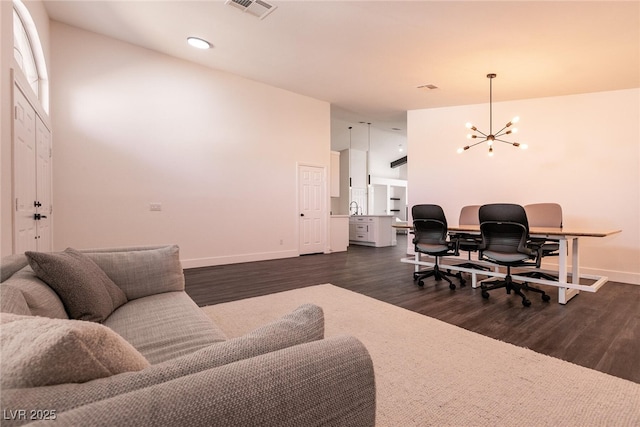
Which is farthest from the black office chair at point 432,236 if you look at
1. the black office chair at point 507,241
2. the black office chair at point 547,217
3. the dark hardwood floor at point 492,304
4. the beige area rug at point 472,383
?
the beige area rug at point 472,383

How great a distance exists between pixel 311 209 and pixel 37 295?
5.39 metres

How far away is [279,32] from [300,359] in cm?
417

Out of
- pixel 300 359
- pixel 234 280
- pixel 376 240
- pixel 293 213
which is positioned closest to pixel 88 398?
pixel 300 359

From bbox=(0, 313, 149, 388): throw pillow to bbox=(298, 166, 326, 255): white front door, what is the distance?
18.8ft

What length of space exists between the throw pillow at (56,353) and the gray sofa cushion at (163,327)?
682mm

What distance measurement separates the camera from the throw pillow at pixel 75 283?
1423mm

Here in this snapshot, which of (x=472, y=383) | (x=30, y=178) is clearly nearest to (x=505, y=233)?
(x=472, y=383)

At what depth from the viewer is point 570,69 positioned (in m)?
4.21

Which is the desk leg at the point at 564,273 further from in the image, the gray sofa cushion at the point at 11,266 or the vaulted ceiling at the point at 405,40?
the gray sofa cushion at the point at 11,266

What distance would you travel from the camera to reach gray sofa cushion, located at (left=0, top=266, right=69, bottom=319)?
3.92 feet

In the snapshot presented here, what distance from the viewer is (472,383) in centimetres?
174

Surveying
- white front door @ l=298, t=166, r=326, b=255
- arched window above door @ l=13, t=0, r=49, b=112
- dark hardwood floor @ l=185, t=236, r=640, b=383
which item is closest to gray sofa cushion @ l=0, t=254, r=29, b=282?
dark hardwood floor @ l=185, t=236, r=640, b=383

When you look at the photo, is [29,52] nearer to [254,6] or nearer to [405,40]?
[254,6]

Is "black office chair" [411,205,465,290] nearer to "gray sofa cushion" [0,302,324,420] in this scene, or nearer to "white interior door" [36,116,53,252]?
"gray sofa cushion" [0,302,324,420]
